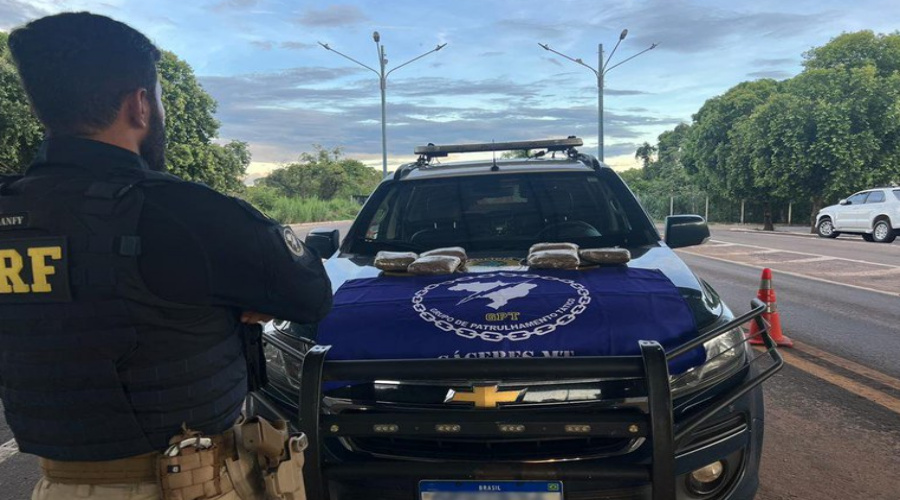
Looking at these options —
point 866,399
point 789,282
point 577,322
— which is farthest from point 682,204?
point 577,322

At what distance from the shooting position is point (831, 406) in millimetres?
4230

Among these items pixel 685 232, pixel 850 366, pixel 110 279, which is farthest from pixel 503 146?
pixel 850 366

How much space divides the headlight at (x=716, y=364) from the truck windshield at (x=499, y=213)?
1.10 m

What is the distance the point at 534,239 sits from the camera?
3.53m

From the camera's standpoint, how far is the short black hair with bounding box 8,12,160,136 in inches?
52.5

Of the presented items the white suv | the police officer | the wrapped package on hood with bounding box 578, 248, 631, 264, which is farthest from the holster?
the white suv

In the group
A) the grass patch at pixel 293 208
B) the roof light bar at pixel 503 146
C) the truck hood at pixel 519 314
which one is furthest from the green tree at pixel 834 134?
the truck hood at pixel 519 314

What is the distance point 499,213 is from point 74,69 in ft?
8.69

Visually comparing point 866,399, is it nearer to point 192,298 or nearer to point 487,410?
point 487,410

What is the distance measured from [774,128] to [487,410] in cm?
2627

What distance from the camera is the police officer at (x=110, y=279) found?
1.26m

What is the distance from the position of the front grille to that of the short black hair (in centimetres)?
130

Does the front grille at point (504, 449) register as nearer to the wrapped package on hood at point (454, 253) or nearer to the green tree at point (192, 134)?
the wrapped package on hood at point (454, 253)

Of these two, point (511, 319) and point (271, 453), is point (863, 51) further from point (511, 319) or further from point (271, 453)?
point (271, 453)
